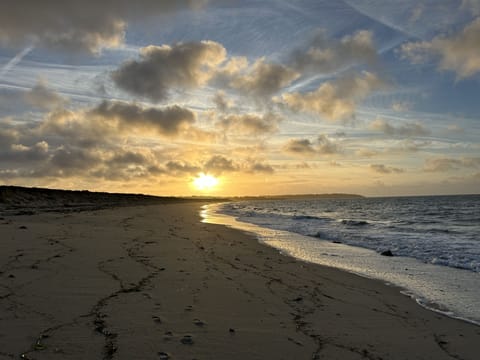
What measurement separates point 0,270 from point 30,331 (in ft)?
13.5

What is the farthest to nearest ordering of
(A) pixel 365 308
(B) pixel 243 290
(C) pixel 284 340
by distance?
(B) pixel 243 290 < (A) pixel 365 308 < (C) pixel 284 340

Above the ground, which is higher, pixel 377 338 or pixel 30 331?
pixel 30 331

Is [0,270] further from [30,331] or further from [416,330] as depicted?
[416,330]

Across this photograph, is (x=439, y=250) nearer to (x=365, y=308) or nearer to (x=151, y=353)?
(x=365, y=308)

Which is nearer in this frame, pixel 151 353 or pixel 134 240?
pixel 151 353

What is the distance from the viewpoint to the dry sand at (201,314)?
4398 mm

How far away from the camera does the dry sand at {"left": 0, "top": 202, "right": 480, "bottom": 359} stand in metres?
4.40

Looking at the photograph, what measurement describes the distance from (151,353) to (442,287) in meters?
7.96

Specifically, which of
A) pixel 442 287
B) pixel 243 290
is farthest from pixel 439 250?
pixel 243 290

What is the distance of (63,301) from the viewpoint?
5.88 metres

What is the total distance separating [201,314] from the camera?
5.69 meters

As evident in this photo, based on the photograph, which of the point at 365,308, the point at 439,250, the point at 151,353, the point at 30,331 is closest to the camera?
the point at 151,353

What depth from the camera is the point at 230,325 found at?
530 centimetres

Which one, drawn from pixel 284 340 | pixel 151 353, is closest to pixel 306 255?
pixel 284 340
